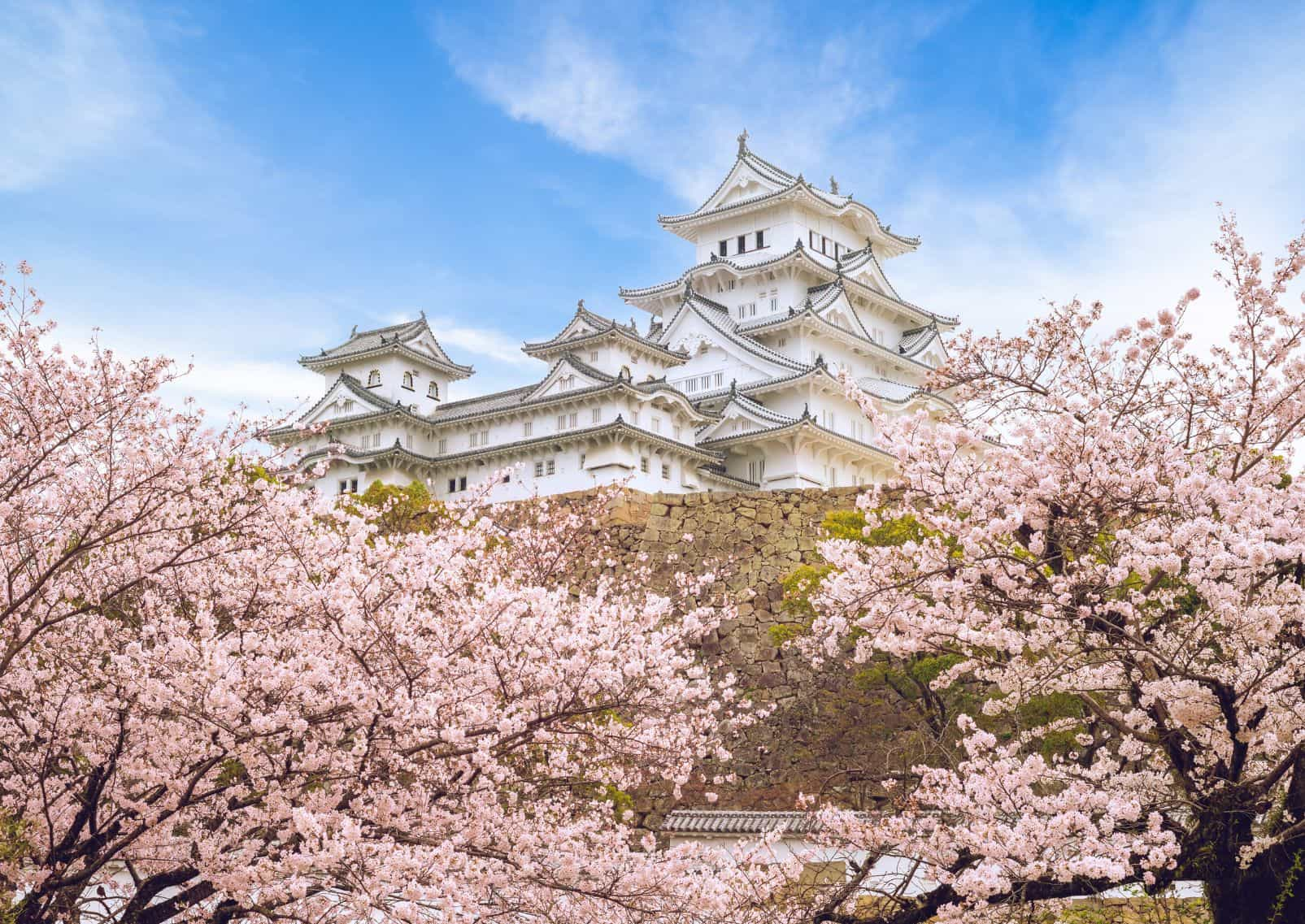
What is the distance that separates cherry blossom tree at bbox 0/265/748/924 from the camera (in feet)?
21.4

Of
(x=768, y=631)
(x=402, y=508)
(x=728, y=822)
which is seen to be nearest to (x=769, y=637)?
(x=768, y=631)

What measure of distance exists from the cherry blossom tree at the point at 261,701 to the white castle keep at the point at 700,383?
1860 cm

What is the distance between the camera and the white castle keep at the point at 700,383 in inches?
1158

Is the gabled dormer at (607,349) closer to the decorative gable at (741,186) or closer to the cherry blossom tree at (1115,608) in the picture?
the decorative gable at (741,186)

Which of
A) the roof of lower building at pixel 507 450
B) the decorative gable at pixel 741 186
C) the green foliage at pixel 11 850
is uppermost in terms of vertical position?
the decorative gable at pixel 741 186

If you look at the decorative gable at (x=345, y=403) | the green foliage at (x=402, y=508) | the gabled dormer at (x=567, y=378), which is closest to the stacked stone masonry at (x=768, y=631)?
the green foliage at (x=402, y=508)

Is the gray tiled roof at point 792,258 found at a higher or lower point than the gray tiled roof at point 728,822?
higher

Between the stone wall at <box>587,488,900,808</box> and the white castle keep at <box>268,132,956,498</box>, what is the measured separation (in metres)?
3.15

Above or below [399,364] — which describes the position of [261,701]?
below

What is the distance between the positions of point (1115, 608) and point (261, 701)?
4534mm

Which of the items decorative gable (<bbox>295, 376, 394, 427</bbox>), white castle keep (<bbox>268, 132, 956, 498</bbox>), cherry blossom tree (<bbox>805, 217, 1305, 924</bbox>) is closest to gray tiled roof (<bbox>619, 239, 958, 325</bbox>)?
white castle keep (<bbox>268, 132, 956, 498</bbox>)

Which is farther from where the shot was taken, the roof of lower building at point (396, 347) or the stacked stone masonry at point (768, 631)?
the roof of lower building at point (396, 347)

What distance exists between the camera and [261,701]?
6.48 m

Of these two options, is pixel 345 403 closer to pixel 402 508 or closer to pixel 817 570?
pixel 402 508
